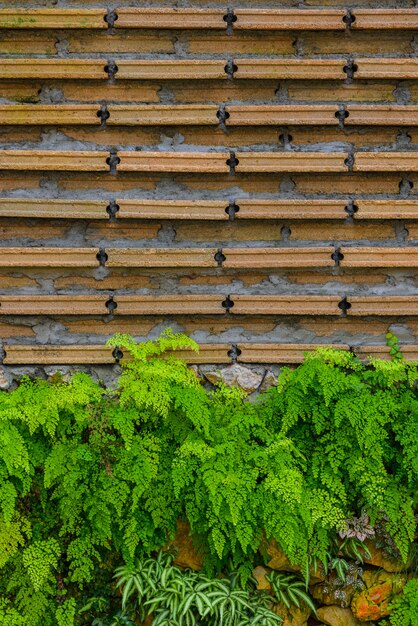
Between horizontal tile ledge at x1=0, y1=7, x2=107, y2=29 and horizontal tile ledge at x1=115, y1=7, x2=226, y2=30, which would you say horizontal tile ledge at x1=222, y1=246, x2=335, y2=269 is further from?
horizontal tile ledge at x1=0, y1=7, x2=107, y2=29

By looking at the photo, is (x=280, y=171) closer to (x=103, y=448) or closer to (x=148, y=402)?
(x=148, y=402)

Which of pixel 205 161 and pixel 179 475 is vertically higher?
pixel 205 161

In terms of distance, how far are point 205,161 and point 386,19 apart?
1667mm

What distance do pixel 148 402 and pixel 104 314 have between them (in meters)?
0.98

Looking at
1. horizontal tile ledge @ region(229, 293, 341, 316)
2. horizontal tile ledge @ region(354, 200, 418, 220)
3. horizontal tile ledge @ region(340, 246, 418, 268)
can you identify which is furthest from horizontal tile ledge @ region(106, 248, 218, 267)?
horizontal tile ledge @ region(354, 200, 418, 220)

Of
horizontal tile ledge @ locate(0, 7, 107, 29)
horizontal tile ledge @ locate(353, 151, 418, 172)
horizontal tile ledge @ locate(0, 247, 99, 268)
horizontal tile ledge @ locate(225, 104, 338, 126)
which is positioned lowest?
horizontal tile ledge @ locate(0, 247, 99, 268)

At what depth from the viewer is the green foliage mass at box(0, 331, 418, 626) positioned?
14.3ft

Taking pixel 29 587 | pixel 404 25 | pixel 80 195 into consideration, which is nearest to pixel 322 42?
pixel 404 25

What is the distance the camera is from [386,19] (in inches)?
192

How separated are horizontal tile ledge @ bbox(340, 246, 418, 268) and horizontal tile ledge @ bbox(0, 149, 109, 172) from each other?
193 cm

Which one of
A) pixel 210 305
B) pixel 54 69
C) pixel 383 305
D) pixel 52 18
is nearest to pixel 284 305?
pixel 210 305

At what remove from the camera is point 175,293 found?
5117 mm

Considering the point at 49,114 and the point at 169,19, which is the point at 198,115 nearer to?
the point at 169,19

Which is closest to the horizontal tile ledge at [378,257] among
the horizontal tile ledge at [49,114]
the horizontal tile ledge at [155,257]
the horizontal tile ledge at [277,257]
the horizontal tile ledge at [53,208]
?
the horizontal tile ledge at [277,257]
